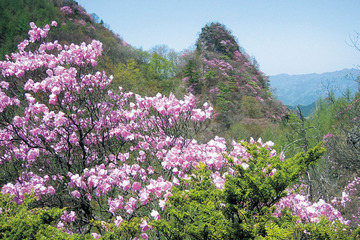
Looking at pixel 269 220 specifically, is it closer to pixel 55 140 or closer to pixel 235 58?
pixel 55 140

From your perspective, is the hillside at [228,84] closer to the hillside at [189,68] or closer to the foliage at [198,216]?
the hillside at [189,68]

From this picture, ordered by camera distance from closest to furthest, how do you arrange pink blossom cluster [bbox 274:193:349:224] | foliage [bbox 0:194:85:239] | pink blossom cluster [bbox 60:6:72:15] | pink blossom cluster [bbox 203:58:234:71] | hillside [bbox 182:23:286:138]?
1. foliage [bbox 0:194:85:239]
2. pink blossom cluster [bbox 274:193:349:224]
3. hillside [bbox 182:23:286:138]
4. pink blossom cluster [bbox 203:58:234:71]
5. pink blossom cluster [bbox 60:6:72:15]

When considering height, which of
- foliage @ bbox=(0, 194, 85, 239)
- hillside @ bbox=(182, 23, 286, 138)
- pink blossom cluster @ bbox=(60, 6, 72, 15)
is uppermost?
pink blossom cluster @ bbox=(60, 6, 72, 15)

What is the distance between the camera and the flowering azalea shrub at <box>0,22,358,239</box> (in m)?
2.42

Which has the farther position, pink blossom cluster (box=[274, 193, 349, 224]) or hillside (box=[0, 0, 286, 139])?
hillside (box=[0, 0, 286, 139])

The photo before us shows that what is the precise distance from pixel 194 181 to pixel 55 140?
131 inches

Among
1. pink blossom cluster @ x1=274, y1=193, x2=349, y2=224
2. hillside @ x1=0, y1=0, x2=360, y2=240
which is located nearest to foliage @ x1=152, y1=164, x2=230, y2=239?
hillside @ x1=0, y1=0, x2=360, y2=240

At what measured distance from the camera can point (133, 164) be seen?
4309 millimetres

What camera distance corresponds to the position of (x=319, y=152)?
2406mm

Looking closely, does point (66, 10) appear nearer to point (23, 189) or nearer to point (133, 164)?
point (23, 189)

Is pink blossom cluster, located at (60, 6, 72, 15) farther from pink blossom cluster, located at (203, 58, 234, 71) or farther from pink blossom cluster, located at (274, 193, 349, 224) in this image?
pink blossom cluster, located at (274, 193, 349, 224)

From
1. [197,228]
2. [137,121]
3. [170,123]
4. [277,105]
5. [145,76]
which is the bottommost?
[197,228]

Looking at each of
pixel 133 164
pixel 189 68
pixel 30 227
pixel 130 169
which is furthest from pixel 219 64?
pixel 30 227

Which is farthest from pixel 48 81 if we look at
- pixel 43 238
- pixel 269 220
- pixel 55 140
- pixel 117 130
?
pixel 269 220
